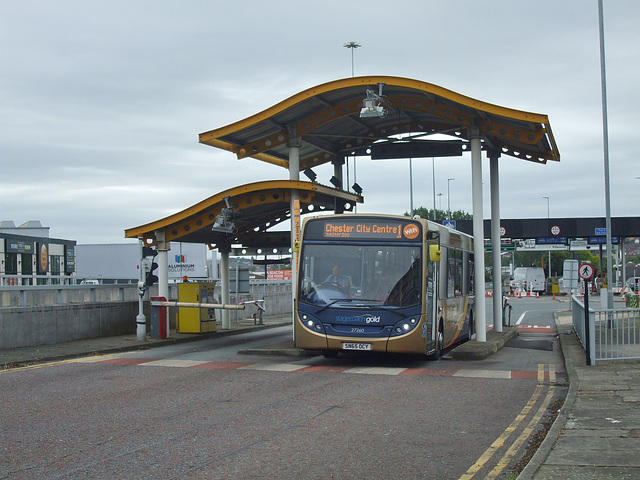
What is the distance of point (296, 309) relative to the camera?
1546 centimetres

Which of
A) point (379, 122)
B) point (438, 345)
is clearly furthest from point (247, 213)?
point (438, 345)

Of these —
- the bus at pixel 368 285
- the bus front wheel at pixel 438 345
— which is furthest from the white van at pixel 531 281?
the bus at pixel 368 285

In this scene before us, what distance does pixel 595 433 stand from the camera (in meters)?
8.09

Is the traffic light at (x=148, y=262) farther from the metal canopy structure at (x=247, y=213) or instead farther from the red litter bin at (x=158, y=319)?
the red litter bin at (x=158, y=319)

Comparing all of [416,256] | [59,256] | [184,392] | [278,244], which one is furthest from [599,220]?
[184,392]

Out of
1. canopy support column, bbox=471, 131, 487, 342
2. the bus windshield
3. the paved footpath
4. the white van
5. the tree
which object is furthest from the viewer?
the tree

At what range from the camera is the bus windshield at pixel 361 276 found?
48.8 feet

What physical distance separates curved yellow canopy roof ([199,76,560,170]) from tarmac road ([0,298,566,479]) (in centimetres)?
617

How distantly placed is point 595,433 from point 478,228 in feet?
38.5

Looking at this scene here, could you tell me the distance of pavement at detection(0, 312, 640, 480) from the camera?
6578 millimetres

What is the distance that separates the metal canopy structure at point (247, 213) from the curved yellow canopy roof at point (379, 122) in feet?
5.15

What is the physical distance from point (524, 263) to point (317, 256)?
5662 inches

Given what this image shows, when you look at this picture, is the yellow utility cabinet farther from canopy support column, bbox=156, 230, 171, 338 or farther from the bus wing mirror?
the bus wing mirror

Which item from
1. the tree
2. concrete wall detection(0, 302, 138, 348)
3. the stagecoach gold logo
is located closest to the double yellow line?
the stagecoach gold logo
